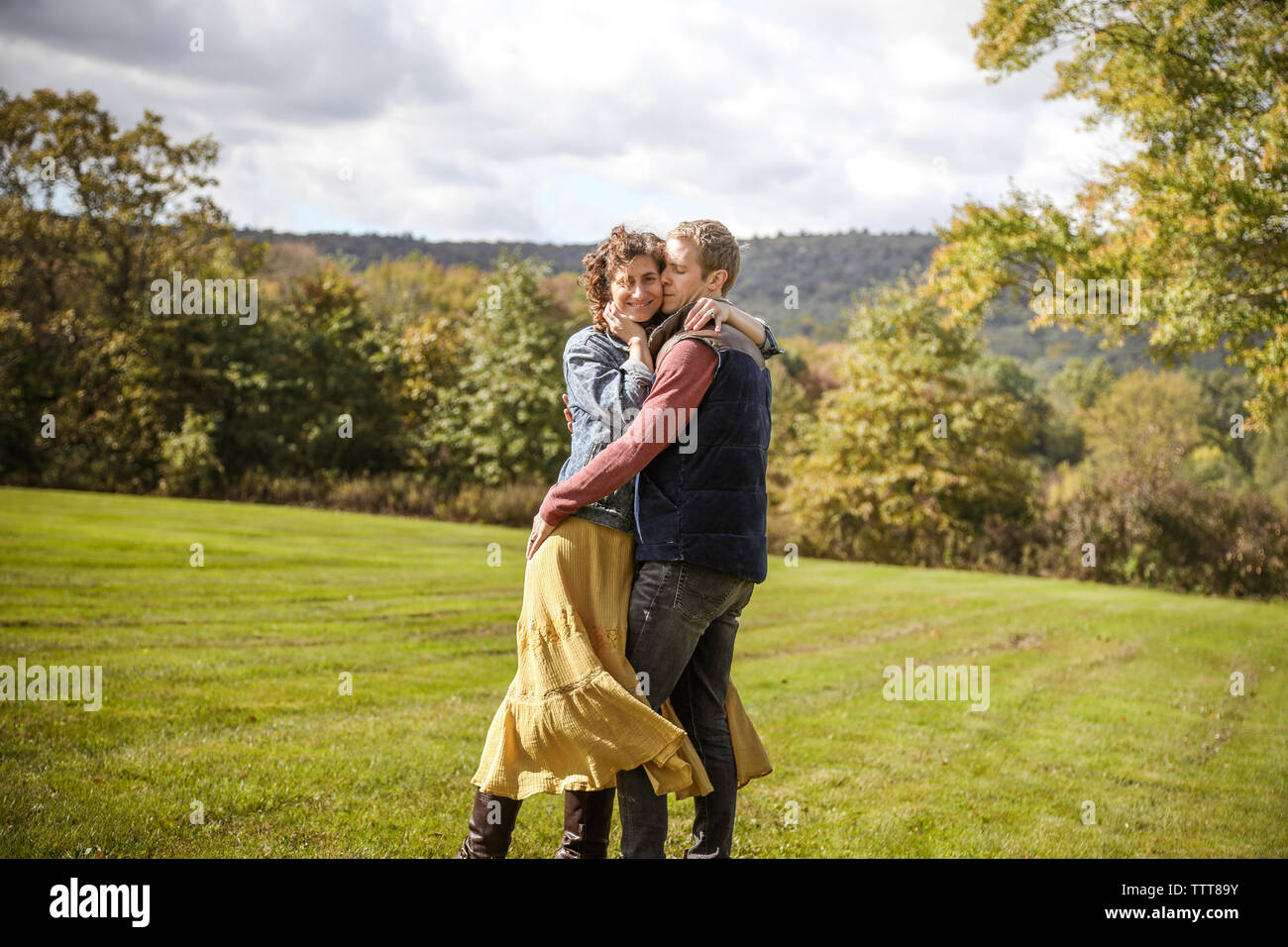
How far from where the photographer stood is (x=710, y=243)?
3.18 metres

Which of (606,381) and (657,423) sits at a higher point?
(606,381)

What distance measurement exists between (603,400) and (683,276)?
0.49 metres

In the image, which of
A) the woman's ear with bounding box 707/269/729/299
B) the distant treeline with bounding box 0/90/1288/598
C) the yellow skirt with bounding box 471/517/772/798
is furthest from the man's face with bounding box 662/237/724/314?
the distant treeline with bounding box 0/90/1288/598

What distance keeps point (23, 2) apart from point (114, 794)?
51.5ft

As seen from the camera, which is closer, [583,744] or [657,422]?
[657,422]

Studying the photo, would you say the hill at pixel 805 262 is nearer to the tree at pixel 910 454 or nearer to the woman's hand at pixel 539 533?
the tree at pixel 910 454

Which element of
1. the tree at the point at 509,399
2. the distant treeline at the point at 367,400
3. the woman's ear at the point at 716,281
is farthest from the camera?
the tree at the point at 509,399

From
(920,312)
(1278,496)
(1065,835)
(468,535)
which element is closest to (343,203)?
(468,535)

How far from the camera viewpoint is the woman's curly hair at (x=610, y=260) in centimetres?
317

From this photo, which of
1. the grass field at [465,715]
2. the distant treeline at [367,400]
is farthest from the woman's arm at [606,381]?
the distant treeline at [367,400]

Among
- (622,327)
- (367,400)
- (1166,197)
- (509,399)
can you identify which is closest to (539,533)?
(622,327)

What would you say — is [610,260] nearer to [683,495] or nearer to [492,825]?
[683,495]

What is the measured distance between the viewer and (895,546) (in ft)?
63.5

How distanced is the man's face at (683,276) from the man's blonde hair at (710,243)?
0.01 m
